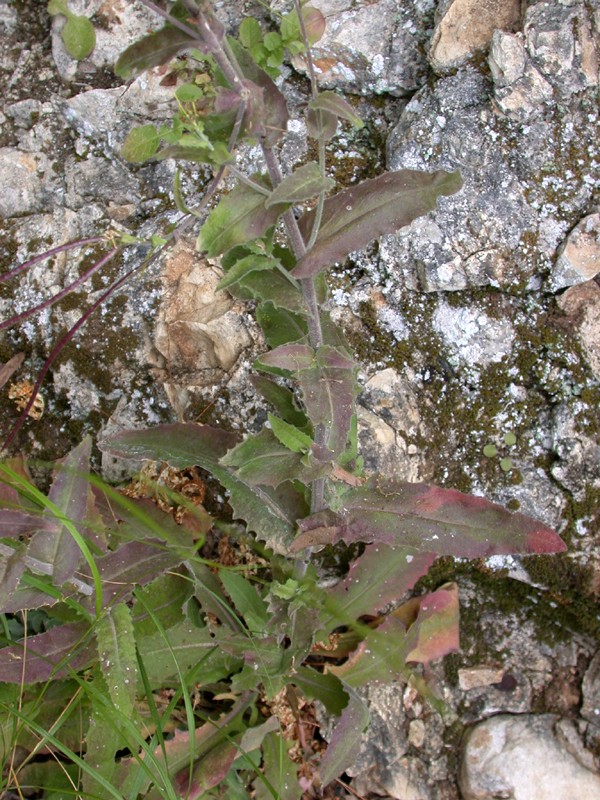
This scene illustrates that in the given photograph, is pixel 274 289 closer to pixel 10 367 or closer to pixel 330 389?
pixel 330 389

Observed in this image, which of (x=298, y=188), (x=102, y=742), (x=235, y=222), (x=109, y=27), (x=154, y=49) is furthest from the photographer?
(x=109, y=27)

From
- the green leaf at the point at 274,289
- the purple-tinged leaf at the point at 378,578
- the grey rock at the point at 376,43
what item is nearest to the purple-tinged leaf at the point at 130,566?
the purple-tinged leaf at the point at 378,578

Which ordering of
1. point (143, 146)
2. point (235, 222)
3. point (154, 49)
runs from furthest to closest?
point (143, 146) < point (235, 222) < point (154, 49)

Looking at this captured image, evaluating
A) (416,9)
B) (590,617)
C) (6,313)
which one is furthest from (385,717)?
(416,9)

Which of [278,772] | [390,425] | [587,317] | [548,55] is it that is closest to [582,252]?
[587,317]

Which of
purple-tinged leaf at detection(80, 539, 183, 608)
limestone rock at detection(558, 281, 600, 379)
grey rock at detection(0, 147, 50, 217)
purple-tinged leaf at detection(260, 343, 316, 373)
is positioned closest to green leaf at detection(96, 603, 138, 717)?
purple-tinged leaf at detection(80, 539, 183, 608)

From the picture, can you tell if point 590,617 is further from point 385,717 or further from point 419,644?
point 385,717

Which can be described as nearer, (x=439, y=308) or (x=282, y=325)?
(x=282, y=325)

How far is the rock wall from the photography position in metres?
2.41

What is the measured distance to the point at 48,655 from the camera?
2.20m

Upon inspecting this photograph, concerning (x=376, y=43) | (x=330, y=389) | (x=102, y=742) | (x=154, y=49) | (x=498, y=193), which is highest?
(x=376, y=43)

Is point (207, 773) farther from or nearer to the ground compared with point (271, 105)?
nearer to the ground

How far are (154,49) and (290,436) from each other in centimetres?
94

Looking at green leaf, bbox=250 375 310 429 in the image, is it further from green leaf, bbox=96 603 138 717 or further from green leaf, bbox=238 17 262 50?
green leaf, bbox=238 17 262 50
